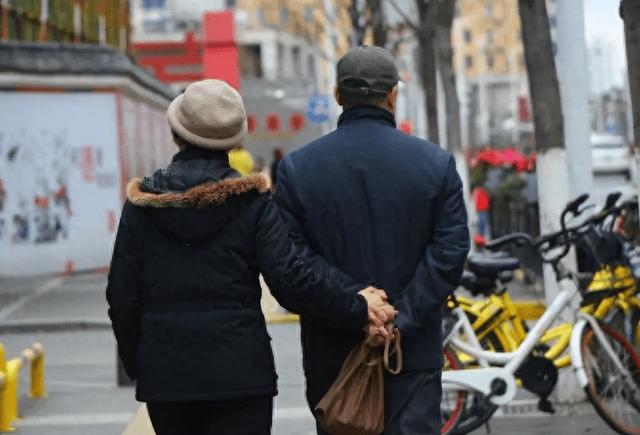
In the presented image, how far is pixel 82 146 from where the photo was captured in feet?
73.9

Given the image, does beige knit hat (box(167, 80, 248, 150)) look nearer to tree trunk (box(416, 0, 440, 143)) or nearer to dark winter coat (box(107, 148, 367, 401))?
dark winter coat (box(107, 148, 367, 401))

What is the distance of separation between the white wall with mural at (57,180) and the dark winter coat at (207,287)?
16857mm

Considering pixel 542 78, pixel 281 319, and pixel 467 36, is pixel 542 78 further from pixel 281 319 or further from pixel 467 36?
pixel 467 36

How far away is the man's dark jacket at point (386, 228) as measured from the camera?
5301mm

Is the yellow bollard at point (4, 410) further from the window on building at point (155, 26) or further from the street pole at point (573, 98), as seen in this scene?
the window on building at point (155, 26)

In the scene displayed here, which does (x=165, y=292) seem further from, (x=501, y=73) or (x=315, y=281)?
(x=501, y=73)

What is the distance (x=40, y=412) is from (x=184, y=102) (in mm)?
5770

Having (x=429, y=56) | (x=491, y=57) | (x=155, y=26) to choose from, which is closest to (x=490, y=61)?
(x=491, y=57)

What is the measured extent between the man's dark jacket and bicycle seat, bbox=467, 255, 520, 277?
3139 mm

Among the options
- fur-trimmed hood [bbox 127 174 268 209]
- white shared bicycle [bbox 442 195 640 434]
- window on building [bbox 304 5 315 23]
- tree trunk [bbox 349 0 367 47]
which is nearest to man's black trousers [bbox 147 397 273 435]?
fur-trimmed hood [bbox 127 174 268 209]

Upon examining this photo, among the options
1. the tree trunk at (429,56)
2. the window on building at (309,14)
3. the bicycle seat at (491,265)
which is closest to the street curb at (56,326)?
the bicycle seat at (491,265)

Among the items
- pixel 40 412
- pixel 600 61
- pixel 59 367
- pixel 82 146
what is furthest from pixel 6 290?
pixel 600 61

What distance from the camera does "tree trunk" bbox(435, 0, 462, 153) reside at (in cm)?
2330

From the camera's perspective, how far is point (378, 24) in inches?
1298
